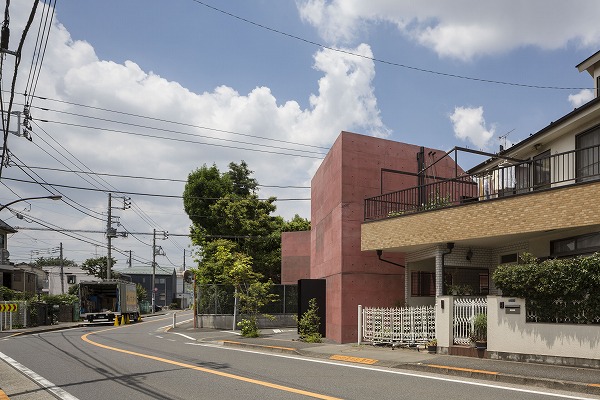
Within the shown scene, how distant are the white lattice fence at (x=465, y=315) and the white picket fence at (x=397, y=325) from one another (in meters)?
1.15

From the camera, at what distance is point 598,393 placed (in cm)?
934

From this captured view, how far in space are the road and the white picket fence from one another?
312 centimetres

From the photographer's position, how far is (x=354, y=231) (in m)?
19.8

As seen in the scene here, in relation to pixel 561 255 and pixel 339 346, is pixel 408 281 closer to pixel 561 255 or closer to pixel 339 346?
pixel 339 346

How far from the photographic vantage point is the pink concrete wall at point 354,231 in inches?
760

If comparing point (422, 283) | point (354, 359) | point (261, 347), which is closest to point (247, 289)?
point (261, 347)

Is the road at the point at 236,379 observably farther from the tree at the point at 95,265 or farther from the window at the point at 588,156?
the tree at the point at 95,265

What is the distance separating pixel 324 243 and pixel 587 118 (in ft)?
36.6

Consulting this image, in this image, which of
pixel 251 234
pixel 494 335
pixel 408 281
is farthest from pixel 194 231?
pixel 494 335

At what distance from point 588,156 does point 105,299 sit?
34954 millimetres

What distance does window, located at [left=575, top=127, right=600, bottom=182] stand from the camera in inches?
602

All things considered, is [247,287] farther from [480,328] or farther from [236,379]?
[236,379]

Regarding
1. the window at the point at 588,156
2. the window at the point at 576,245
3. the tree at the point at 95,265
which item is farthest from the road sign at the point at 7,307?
the tree at the point at 95,265

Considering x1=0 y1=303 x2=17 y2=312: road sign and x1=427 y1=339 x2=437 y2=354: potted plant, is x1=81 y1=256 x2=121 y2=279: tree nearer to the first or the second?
x1=0 y1=303 x2=17 y2=312: road sign
